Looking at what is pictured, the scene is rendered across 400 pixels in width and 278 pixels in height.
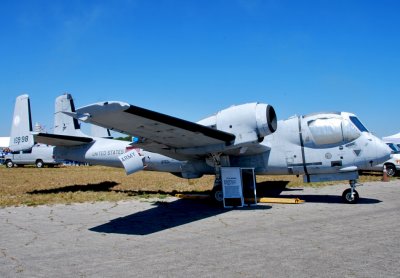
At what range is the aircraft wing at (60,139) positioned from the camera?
13680 mm

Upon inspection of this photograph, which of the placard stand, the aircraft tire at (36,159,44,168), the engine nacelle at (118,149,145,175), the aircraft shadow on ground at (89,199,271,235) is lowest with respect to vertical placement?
the aircraft shadow on ground at (89,199,271,235)

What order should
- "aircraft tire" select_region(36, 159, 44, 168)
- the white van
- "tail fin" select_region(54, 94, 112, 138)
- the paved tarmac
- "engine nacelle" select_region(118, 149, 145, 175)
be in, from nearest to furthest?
the paved tarmac
"engine nacelle" select_region(118, 149, 145, 175)
"tail fin" select_region(54, 94, 112, 138)
the white van
"aircraft tire" select_region(36, 159, 44, 168)

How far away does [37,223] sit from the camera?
8.89m

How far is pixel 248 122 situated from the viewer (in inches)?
406

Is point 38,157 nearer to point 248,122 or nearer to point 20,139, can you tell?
point 20,139

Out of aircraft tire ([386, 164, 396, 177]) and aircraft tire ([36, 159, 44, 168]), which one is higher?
aircraft tire ([36, 159, 44, 168])

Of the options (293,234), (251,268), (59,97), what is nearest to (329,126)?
(293,234)

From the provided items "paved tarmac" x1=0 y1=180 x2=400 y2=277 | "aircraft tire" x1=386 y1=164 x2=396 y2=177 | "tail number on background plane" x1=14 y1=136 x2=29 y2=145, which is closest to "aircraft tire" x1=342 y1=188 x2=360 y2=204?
"paved tarmac" x1=0 y1=180 x2=400 y2=277

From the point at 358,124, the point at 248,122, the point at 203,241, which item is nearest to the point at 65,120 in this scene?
the point at 248,122

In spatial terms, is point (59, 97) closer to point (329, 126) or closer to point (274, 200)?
point (274, 200)

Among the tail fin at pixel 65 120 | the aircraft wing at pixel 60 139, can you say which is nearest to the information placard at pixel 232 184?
the aircraft wing at pixel 60 139

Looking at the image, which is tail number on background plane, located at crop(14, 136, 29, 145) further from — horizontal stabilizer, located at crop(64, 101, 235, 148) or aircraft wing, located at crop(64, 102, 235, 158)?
horizontal stabilizer, located at crop(64, 101, 235, 148)

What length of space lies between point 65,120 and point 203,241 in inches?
474

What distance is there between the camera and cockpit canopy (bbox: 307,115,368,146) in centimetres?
1087
